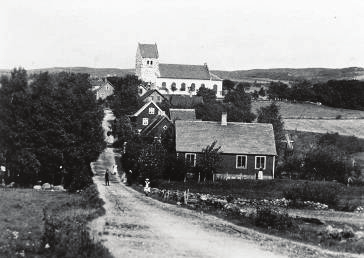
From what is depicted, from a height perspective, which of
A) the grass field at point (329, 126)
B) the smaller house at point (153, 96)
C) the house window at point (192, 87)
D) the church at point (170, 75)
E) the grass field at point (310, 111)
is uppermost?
the church at point (170, 75)

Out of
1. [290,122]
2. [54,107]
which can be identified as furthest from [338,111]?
[54,107]

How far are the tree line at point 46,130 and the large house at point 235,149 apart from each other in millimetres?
9572

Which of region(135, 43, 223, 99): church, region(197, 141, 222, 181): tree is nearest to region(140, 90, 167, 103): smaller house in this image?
region(135, 43, 223, 99): church

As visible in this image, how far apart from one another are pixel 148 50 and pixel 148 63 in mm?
4412

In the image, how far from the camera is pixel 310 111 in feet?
375

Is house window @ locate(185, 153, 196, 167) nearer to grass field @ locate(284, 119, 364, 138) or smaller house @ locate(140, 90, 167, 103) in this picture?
grass field @ locate(284, 119, 364, 138)

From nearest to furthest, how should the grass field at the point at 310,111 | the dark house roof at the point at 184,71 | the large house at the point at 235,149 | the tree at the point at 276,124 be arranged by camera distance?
the large house at the point at 235,149, the tree at the point at 276,124, the grass field at the point at 310,111, the dark house roof at the point at 184,71

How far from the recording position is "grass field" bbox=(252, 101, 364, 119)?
354ft

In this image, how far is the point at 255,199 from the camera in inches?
1617

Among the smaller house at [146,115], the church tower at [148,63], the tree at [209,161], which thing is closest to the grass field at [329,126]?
the smaller house at [146,115]

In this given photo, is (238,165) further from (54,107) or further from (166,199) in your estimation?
(166,199)

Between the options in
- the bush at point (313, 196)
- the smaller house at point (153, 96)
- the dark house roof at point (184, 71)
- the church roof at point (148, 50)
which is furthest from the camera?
the dark house roof at point (184, 71)

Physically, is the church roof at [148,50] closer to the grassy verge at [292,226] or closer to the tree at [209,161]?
the tree at [209,161]

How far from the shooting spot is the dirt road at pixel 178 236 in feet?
59.5
